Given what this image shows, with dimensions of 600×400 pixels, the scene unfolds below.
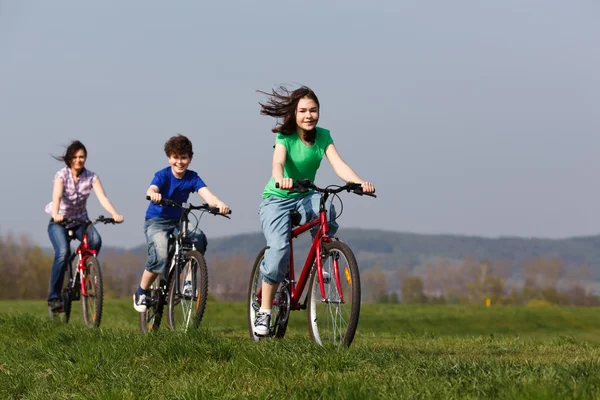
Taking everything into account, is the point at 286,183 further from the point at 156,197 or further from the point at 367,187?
the point at 156,197

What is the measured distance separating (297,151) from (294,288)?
4.27 ft

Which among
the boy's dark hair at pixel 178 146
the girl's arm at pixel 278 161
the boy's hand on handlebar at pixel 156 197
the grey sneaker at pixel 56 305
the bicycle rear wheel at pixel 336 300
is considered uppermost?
the boy's dark hair at pixel 178 146

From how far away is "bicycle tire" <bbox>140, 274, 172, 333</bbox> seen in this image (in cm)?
1096

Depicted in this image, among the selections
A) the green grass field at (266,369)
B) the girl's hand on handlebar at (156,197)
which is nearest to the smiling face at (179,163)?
the girl's hand on handlebar at (156,197)

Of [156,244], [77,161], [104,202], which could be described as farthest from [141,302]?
[77,161]

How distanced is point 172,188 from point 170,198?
0.39 feet

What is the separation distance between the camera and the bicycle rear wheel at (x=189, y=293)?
33.3 feet

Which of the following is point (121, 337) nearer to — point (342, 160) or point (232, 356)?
point (232, 356)

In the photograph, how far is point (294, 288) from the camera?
8.52 meters

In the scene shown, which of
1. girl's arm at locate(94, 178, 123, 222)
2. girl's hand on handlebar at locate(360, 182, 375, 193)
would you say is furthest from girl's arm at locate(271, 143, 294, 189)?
girl's arm at locate(94, 178, 123, 222)

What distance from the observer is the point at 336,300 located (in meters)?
7.64

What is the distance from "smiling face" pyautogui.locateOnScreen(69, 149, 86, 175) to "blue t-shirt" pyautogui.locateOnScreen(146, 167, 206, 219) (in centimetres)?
189

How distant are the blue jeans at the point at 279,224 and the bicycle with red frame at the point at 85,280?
14.6 feet

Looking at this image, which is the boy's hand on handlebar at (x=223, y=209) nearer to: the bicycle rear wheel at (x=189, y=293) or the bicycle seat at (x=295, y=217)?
the bicycle rear wheel at (x=189, y=293)
